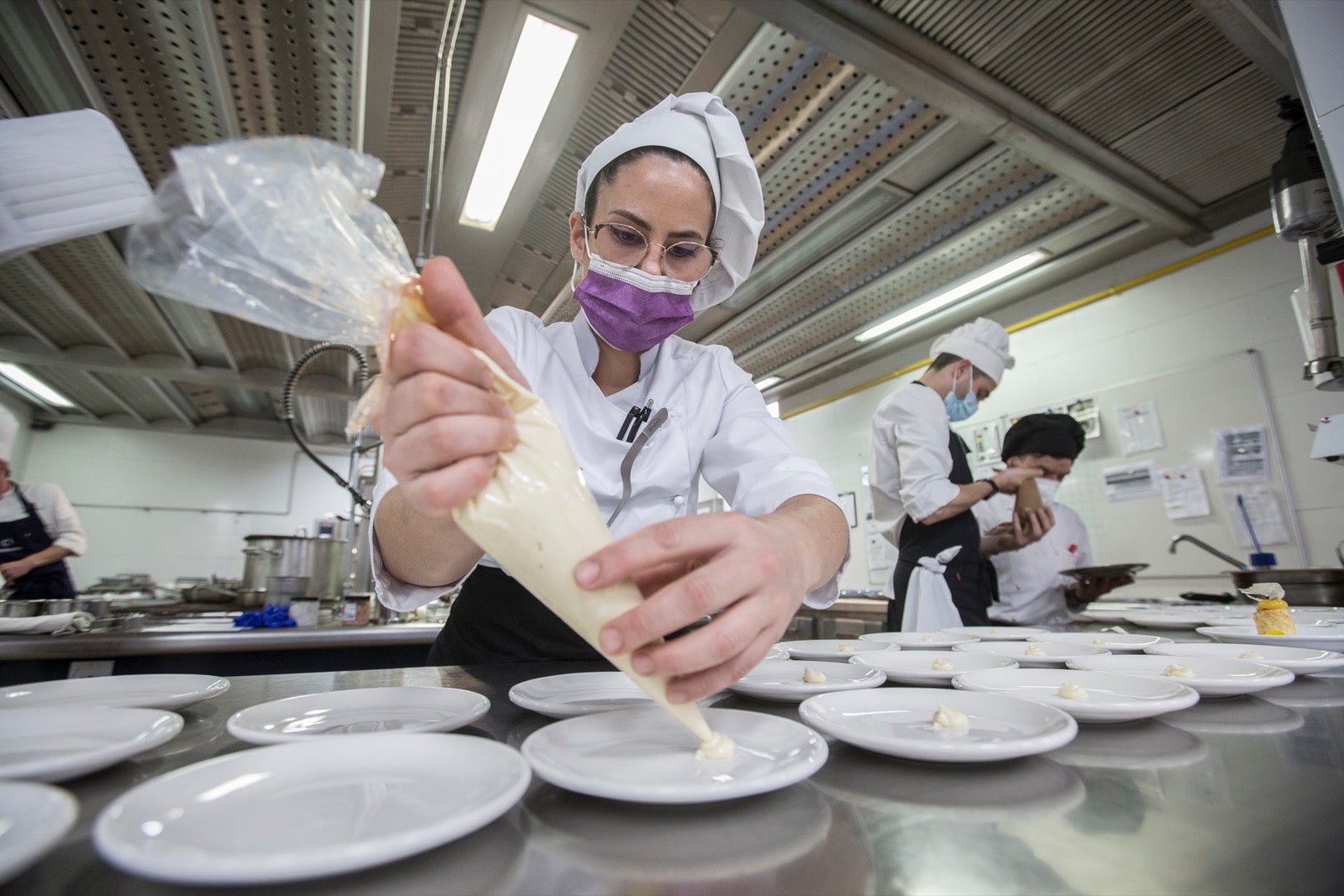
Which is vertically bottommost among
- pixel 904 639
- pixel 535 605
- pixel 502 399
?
pixel 904 639

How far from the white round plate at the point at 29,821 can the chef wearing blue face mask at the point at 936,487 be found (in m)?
2.41

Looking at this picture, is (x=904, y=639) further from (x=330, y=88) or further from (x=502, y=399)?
(x=330, y=88)

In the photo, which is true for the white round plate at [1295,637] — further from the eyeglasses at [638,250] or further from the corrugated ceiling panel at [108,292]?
the corrugated ceiling panel at [108,292]

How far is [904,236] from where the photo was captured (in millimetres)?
2969

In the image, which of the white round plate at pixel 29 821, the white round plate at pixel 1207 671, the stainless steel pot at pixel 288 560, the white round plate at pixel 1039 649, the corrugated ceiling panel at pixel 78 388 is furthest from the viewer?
the corrugated ceiling panel at pixel 78 388

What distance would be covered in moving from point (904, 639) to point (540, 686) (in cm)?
95

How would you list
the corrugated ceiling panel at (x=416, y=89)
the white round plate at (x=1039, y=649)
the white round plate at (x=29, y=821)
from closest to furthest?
the white round plate at (x=29, y=821)
the white round plate at (x=1039, y=649)
the corrugated ceiling panel at (x=416, y=89)

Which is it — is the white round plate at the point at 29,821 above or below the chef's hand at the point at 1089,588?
above

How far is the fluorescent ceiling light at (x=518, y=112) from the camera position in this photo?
6.54 feet

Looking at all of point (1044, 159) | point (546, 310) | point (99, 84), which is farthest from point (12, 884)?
point (546, 310)

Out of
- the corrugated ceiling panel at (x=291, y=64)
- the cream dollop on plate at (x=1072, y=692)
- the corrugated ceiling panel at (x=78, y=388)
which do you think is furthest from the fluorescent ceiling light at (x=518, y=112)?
the corrugated ceiling panel at (x=78, y=388)

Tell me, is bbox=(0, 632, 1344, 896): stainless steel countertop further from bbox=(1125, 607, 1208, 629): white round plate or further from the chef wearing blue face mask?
the chef wearing blue face mask

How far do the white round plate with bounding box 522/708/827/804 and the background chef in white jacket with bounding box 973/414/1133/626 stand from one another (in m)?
2.46

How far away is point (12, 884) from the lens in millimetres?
333
